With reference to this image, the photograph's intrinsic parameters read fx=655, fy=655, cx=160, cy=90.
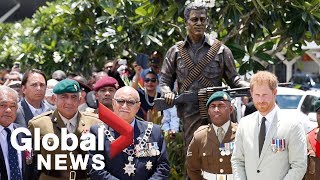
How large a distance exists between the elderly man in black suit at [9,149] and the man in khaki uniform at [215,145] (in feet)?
4.76

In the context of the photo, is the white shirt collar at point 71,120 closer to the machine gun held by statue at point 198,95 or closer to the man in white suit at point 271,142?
the machine gun held by statue at point 198,95

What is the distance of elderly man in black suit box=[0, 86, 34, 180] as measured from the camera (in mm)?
5164

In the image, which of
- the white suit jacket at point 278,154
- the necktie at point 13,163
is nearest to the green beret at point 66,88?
the necktie at point 13,163

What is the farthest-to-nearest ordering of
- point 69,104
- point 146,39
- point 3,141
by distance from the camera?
1. point 146,39
2. point 69,104
3. point 3,141

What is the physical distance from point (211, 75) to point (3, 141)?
2201 mm

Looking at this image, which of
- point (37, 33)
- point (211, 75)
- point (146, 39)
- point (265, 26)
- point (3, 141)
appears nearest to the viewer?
point (3, 141)

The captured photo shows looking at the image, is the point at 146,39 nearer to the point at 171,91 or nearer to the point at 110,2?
the point at 110,2

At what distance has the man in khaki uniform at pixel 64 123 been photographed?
5473 millimetres

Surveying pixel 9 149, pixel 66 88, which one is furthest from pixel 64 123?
pixel 9 149

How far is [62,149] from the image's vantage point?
5492 mm

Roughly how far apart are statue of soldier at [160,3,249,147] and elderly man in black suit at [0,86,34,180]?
157 centimetres

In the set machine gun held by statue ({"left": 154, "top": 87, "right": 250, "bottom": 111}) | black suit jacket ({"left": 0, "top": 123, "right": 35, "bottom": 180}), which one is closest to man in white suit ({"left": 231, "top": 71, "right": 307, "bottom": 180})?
machine gun held by statue ({"left": 154, "top": 87, "right": 250, "bottom": 111})

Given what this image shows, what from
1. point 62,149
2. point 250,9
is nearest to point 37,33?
point 250,9

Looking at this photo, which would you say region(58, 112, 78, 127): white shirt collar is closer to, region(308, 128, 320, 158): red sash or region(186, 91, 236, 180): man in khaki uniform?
region(186, 91, 236, 180): man in khaki uniform
